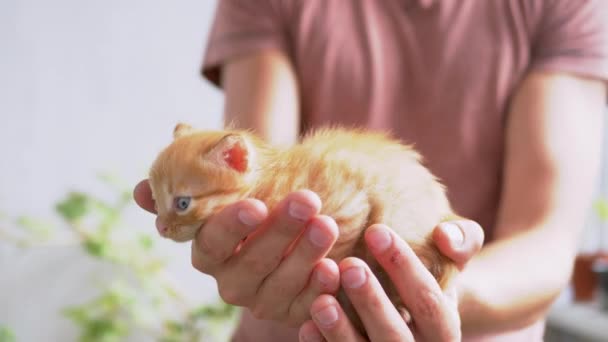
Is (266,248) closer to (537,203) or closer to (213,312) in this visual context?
(537,203)

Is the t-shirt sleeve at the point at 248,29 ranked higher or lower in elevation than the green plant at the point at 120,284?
higher

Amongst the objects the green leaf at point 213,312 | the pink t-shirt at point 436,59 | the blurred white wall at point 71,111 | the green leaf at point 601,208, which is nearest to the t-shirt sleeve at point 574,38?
the pink t-shirt at point 436,59

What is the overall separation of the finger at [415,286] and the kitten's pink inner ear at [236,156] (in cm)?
12

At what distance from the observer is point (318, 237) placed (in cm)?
58

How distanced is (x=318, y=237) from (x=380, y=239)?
0.05 m

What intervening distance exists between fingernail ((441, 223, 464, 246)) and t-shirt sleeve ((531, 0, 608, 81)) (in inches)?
17.9

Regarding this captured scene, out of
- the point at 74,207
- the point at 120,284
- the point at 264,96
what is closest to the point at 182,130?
the point at 264,96

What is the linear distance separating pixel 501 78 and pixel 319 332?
1.82 feet

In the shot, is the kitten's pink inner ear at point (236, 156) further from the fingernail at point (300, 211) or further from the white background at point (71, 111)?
the white background at point (71, 111)

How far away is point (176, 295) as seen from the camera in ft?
6.22

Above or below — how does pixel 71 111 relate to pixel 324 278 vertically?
below

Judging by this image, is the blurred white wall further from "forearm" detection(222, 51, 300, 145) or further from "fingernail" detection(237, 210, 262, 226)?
"fingernail" detection(237, 210, 262, 226)

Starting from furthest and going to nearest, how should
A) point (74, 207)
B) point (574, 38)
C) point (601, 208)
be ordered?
point (601, 208)
point (74, 207)
point (574, 38)

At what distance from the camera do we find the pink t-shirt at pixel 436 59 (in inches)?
40.3
